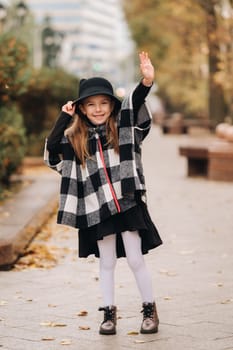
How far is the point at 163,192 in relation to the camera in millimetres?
15742

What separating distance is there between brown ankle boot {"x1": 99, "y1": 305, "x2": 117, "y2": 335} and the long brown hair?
33.9 inches

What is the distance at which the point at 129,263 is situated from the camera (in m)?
5.96

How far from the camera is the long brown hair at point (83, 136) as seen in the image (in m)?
5.89

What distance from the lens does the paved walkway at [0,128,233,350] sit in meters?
5.79

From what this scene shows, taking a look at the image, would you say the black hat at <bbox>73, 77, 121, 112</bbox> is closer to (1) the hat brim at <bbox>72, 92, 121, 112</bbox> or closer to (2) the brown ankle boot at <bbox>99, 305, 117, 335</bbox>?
(1) the hat brim at <bbox>72, 92, 121, 112</bbox>

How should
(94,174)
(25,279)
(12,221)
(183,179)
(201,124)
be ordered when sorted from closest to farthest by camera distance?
(94,174) < (25,279) < (12,221) < (183,179) < (201,124)

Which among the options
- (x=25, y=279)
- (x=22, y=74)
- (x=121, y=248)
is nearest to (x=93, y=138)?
(x=121, y=248)

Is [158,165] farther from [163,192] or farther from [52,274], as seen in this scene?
[52,274]

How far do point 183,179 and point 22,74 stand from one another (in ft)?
15.6

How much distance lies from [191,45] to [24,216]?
26.9m

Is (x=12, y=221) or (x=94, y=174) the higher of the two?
(x=94, y=174)

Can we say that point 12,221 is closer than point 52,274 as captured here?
No

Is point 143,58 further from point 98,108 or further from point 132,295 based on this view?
point 132,295

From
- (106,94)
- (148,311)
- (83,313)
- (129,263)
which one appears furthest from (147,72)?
(83,313)
